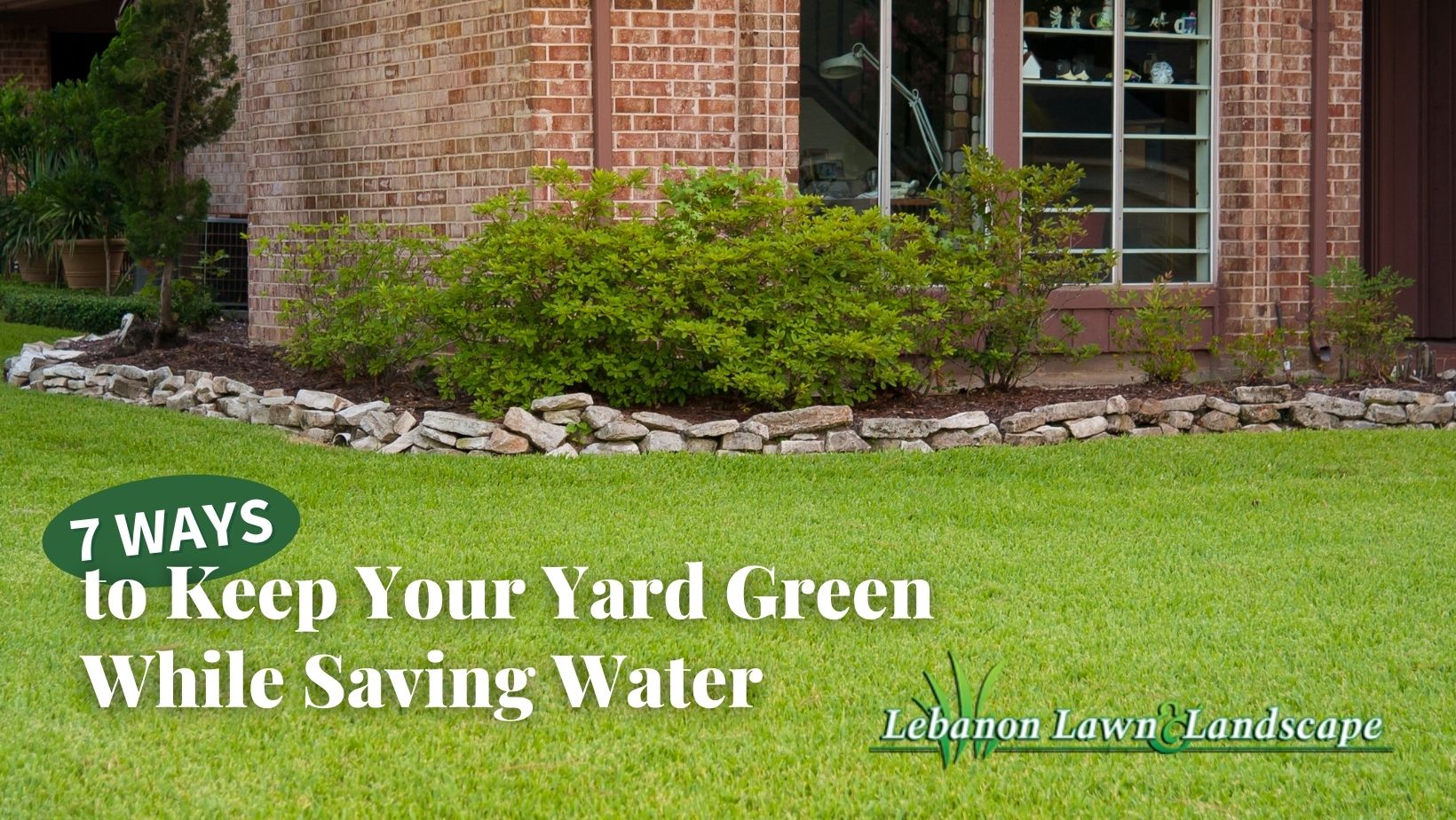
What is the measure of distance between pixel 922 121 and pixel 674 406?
2.62 meters

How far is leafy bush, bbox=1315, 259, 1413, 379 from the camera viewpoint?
9961 mm

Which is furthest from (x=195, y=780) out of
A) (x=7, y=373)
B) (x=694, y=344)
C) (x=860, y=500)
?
(x=7, y=373)

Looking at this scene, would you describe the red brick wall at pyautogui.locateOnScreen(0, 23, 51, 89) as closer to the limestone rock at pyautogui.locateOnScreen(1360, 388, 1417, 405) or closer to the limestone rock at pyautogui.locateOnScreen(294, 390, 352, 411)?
the limestone rock at pyautogui.locateOnScreen(294, 390, 352, 411)

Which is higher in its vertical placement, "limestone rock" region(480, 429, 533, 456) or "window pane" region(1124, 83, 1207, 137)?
"window pane" region(1124, 83, 1207, 137)

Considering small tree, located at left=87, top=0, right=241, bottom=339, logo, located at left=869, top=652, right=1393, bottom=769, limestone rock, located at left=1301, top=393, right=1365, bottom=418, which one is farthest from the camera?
small tree, located at left=87, top=0, right=241, bottom=339

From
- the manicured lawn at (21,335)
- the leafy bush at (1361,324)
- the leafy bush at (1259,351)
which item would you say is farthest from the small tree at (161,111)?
the leafy bush at (1361,324)

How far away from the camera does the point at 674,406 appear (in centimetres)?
843

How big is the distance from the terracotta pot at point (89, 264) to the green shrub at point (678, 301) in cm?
898

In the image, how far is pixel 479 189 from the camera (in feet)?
30.4

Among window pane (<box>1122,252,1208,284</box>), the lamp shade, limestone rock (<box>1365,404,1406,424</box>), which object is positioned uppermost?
the lamp shade

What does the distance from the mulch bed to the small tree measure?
0.72 m


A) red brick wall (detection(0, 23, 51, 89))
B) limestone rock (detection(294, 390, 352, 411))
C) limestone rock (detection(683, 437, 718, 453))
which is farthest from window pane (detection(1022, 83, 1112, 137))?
red brick wall (detection(0, 23, 51, 89))

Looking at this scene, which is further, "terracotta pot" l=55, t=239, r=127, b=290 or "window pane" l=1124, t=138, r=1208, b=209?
"terracotta pot" l=55, t=239, r=127, b=290

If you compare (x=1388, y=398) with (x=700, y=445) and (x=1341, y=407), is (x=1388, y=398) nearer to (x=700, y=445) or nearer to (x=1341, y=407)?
(x=1341, y=407)
